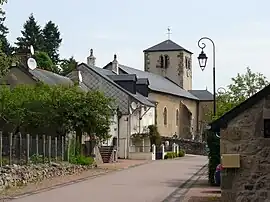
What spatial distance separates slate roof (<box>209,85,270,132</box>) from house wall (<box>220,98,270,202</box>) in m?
0.09

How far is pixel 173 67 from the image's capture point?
102000 mm

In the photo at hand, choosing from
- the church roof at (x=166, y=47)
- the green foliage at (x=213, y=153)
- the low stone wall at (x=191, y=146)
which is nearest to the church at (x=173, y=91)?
the church roof at (x=166, y=47)

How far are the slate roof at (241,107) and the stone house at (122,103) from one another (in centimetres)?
4089

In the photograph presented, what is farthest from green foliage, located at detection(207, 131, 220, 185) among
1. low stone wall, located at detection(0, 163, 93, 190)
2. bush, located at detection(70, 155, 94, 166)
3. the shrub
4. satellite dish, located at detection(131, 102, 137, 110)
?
the shrub

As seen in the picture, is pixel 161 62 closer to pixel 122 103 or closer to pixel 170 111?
pixel 170 111

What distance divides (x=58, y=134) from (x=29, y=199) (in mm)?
20648

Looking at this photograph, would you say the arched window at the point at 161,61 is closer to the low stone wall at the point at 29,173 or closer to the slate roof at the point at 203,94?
the slate roof at the point at 203,94

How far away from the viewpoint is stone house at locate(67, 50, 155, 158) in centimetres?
6012

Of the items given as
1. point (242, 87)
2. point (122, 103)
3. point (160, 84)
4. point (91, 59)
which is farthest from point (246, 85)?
point (160, 84)

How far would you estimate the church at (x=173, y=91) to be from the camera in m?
82.2

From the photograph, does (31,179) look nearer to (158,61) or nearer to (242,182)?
(242,182)

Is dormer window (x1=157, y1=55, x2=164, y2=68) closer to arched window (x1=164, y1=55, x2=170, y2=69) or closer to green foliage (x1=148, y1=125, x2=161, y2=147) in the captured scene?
arched window (x1=164, y1=55, x2=170, y2=69)

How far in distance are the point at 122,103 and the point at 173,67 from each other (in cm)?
4213

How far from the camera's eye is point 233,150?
15.3m
